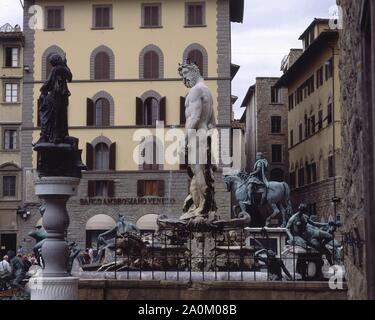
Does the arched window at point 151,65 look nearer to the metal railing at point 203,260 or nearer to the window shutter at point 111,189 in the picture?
the window shutter at point 111,189

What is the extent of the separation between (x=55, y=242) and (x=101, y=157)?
39.6 m

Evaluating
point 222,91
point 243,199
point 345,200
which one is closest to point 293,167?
point 222,91

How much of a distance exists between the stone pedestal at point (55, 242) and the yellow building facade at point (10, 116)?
1585 inches

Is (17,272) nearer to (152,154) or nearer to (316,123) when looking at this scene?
(152,154)

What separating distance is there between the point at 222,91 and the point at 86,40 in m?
8.61

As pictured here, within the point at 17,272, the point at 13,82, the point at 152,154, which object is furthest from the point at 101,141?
the point at 17,272

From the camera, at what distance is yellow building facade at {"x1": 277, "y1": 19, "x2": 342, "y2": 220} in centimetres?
4644

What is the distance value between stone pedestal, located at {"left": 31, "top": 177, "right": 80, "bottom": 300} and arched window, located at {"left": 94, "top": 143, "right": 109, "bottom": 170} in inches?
1550

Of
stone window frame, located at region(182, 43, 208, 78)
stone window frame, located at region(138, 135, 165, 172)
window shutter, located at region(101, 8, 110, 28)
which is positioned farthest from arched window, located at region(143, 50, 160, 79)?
stone window frame, located at region(138, 135, 165, 172)

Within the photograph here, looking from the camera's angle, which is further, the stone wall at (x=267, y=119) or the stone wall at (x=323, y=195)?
the stone wall at (x=267, y=119)

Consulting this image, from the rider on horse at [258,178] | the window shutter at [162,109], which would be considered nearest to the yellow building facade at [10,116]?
the window shutter at [162,109]

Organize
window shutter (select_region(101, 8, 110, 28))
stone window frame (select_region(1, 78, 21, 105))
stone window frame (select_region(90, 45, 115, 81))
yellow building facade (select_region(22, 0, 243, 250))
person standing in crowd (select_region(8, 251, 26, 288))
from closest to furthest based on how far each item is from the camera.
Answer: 1. person standing in crowd (select_region(8, 251, 26, 288))
2. yellow building facade (select_region(22, 0, 243, 250))
3. stone window frame (select_region(90, 45, 115, 81))
4. window shutter (select_region(101, 8, 110, 28))
5. stone window frame (select_region(1, 78, 21, 105))

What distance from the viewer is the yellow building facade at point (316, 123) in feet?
152

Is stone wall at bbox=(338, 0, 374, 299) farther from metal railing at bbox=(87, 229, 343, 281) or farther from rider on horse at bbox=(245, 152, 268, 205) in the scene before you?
rider on horse at bbox=(245, 152, 268, 205)
